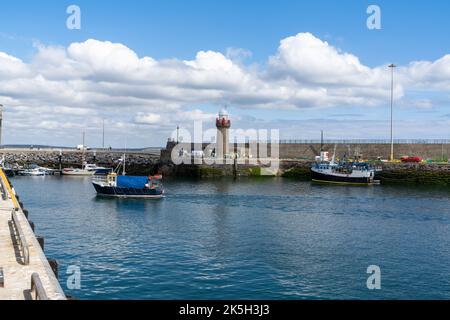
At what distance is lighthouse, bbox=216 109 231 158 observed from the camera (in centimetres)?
11881

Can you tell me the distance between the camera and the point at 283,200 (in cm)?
6569

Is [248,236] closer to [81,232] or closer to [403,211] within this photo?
[81,232]

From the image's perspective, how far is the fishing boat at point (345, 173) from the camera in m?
96.9

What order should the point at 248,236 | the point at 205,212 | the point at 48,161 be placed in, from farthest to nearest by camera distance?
1. the point at 48,161
2. the point at 205,212
3. the point at 248,236

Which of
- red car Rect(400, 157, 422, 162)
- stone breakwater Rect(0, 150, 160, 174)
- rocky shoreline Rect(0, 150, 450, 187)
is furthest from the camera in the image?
stone breakwater Rect(0, 150, 160, 174)

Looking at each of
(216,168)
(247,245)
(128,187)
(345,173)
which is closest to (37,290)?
(247,245)

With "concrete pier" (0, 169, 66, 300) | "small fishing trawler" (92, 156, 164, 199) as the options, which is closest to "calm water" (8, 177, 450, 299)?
"small fishing trawler" (92, 156, 164, 199)

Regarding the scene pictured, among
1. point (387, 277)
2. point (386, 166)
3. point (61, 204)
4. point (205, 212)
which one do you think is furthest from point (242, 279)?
point (386, 166)

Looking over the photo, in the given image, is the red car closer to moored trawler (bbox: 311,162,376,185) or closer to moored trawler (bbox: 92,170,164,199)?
moored trawler (bbox: 311,162,376,185)
